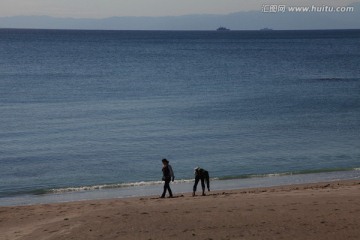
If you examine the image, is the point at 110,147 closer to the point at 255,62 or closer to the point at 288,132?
the point at 288,132

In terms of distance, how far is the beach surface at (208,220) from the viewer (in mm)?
14438

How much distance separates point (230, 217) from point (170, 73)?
6706 centimetres

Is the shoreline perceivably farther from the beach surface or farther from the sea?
the beach surface

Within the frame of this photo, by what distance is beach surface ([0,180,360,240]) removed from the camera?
47.4ft

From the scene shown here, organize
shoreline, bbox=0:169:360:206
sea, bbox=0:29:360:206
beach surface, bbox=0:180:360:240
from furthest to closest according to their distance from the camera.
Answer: sea, bbox=0:29:360:206
shoreline, bbox=0:169:360:206
beach surface, bbox=0:180:360:240

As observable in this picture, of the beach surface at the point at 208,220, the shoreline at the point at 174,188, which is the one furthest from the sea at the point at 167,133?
the beach surface at the point at 208,220

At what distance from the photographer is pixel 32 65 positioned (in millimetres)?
93000

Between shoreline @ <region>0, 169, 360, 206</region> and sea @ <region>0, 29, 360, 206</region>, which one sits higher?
sea @ <region>0, 29, 360, 206</region>

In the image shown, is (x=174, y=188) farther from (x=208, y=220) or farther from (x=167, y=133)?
(x=167, y=133)

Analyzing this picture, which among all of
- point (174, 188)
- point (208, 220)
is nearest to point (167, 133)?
point (174, 188)

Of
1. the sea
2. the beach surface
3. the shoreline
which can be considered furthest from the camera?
the sea

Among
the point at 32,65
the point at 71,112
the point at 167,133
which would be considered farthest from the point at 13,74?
the point at 167,133

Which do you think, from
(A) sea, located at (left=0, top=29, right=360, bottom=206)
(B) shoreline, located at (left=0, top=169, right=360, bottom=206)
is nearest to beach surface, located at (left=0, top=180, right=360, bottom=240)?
(B) shoreline, located at (left=0, top=169, right=360, bottom=206)

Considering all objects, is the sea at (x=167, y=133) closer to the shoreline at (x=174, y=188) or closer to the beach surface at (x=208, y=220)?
the shoreline at (x=174, y=188)
